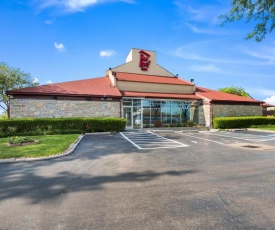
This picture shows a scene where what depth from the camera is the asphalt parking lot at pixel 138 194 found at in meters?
3.21

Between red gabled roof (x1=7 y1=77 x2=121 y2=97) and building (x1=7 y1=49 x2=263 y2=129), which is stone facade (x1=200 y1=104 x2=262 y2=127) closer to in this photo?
building (x1=7 y1=49 x2=263 y2=129)

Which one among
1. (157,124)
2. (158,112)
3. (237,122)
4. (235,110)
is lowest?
(157,124)

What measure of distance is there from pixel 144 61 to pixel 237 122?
15.3 m

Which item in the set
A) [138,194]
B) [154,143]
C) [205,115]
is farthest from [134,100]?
[138,194]

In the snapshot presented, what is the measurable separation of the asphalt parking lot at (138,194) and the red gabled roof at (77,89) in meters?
13.1

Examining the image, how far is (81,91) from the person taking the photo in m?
20.5

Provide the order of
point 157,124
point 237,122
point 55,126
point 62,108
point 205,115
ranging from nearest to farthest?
point 55,126 → point 62,108 → point 237,122 → point 157,124 → point 205,115

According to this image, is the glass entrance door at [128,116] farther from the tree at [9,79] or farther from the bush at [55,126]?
the tree at [9,79]

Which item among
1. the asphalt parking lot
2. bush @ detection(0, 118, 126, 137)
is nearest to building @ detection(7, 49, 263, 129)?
bush @ detection(0, 118, 126, 137)

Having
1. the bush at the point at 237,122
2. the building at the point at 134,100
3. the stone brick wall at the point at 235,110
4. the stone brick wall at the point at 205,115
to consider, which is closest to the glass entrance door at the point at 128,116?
the building at the point at 134,100

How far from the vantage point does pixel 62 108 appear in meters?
19.3

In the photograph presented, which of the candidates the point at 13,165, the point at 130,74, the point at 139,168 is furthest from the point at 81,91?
the point at 139,168

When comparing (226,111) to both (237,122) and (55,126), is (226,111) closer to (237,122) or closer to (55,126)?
(237,122)

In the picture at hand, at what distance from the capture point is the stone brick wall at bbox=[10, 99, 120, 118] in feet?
59.9
